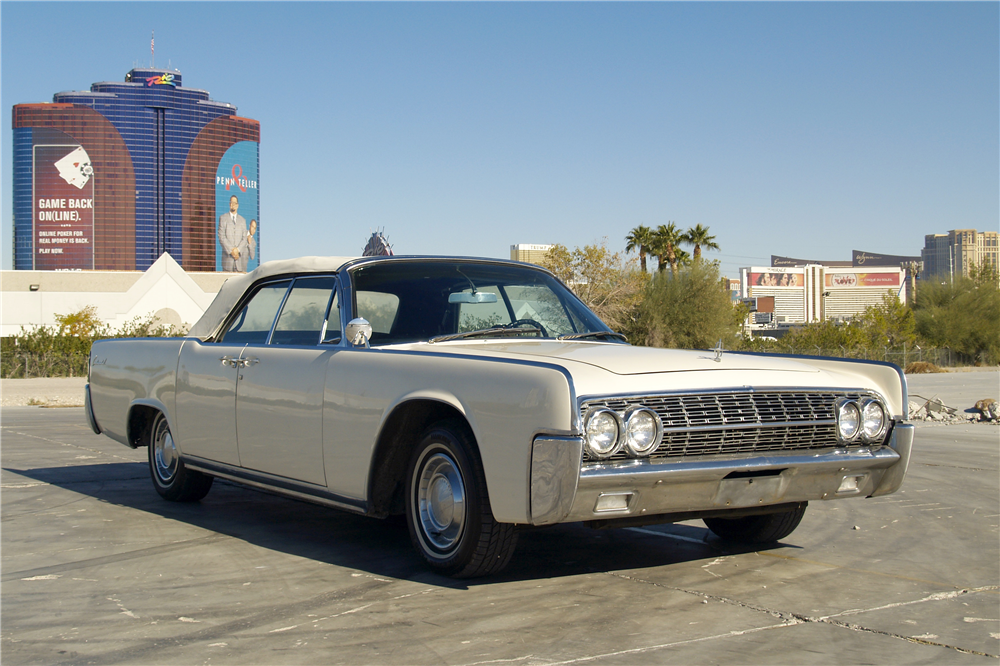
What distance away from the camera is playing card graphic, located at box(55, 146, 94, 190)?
17576 centimetres

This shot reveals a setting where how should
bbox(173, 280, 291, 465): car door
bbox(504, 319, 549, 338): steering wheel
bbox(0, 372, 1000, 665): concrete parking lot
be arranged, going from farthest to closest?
1. bbox(173, 280, 291, 465): car door
2. bbox(504, 319, 549, 338): steering wheel
3. bbox(0, 372, 1000, 665): concrete parking lot

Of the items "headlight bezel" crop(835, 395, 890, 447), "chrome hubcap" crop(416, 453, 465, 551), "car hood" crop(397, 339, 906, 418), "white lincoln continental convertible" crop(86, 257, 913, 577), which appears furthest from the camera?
"headlight bezel" crop(835, 395, 890, 447)

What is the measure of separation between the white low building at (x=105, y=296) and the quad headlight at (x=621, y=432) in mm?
59758

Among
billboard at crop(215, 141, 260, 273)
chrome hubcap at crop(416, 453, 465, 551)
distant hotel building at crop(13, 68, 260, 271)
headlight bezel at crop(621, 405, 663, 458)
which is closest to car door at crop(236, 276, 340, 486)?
chrome hubcap at crop(416, 453, 465, 551)

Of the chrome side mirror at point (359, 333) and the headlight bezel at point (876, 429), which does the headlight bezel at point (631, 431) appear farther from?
the chrome side mirror at point (359, 333)

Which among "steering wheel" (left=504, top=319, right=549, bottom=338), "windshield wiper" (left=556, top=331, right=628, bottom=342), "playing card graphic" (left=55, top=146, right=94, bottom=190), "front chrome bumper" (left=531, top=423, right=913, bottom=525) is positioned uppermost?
"playing card graphic" (left=55, top=146, right=94, bottom=190)

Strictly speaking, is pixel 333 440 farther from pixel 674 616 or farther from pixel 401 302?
pixel 674 616

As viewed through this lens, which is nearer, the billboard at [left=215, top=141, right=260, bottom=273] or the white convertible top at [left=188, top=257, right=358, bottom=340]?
the white convertible top at [left=188, top=257, right=358, bottom=340]

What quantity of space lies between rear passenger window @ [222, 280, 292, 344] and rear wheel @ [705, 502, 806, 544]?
307 cm

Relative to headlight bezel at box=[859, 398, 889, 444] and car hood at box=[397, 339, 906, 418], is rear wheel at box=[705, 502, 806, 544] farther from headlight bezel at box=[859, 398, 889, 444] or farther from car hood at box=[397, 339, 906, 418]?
car hood at box=[397, 339, 906, 418]

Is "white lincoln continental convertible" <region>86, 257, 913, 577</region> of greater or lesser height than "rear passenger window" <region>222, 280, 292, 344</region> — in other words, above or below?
below

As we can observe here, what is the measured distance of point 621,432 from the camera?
399cm

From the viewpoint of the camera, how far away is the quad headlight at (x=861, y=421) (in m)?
4.62

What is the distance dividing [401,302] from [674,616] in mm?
2480
